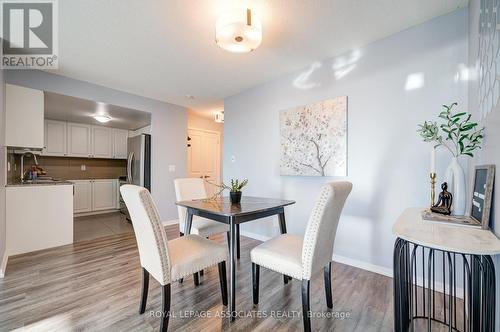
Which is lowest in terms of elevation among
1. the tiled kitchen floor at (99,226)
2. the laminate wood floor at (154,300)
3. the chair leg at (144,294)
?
the tiled kitchen floor at (99,226)

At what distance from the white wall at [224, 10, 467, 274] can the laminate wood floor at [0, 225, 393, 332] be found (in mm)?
574

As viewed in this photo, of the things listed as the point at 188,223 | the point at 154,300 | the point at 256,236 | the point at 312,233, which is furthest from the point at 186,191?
the point at 312,233

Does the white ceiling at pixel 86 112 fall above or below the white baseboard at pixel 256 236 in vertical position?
above

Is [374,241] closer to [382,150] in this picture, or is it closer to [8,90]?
[382,150]

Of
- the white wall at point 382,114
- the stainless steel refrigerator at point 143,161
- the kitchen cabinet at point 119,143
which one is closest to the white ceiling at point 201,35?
the white wall at point 382,114

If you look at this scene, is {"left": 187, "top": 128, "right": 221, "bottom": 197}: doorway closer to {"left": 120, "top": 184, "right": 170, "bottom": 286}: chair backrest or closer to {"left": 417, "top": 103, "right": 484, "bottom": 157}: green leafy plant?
{"left": 120, "top": 184, "right": 170, "bottom": 286}: chair backrest

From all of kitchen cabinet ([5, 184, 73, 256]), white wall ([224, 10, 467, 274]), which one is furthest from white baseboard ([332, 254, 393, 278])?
kitchen cabinet ([5, 184, 73, 256])

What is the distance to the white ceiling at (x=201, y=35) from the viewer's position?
1.74 meters

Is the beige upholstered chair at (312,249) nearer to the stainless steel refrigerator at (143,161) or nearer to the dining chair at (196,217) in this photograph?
the dining chair at (196,217)

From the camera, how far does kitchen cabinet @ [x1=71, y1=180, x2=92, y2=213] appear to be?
474 cm

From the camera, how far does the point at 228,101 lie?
3881 millimetres

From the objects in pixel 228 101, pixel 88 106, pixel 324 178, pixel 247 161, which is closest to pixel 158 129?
pixel 88 106

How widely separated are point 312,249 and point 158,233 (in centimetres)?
98

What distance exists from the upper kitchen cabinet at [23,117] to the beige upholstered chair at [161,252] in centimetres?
238
